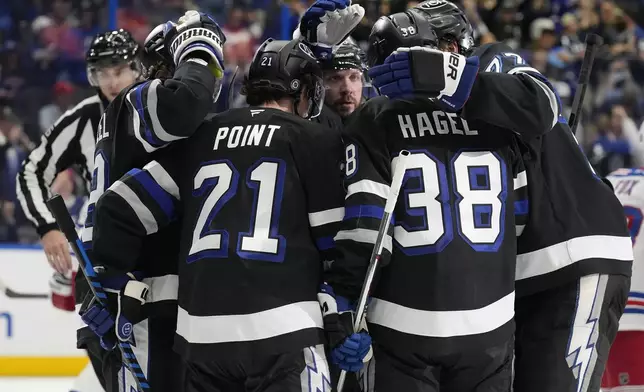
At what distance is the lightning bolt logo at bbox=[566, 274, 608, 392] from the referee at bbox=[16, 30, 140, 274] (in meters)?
2.03

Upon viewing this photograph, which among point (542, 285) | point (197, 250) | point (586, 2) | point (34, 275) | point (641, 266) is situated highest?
point (197, 250)

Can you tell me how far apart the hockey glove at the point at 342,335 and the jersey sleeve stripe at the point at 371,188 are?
0.22m

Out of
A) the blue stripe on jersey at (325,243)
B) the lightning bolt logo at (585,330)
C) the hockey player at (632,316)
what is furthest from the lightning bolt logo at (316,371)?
the hockey player at (632,316)

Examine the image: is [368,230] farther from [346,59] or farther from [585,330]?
[346,59]

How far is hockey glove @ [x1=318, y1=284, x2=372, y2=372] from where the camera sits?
2.15 meters

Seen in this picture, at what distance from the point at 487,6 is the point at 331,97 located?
178 inches

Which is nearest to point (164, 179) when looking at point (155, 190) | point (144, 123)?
point (155, 190)

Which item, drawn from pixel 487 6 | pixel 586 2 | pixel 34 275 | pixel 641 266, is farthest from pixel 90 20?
pixel 641 266

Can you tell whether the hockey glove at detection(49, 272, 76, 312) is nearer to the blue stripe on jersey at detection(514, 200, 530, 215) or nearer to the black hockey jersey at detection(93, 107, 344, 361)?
the black hockey jersey at detection(93, 107, 344, 361)

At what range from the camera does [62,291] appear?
4.32 metres

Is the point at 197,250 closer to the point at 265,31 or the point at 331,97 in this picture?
the point at 331,97

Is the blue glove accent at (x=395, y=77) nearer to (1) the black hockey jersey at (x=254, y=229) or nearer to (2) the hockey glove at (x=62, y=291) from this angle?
(1) the black hockey jersey at (x=254, y=229)

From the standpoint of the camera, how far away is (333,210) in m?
2.24

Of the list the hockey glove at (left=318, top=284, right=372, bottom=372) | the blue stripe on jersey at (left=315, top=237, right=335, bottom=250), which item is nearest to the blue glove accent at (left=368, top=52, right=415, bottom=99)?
the blue stripe on jersey at (left=315, top=237, right=335, bottom=250)
